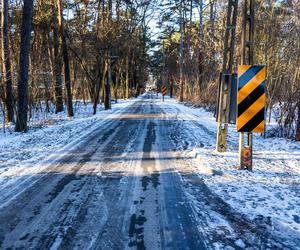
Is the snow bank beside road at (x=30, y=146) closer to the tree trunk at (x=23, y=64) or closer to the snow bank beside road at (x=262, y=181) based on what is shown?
the tree trunk at (x=23, y=64)

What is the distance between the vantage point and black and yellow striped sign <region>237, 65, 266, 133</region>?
18.8 feet

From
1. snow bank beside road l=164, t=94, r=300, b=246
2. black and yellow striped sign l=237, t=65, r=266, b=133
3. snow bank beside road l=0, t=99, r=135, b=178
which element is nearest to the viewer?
snow bank beside road l=164, t=94, r=300, b=246

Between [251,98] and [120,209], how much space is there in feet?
10.2

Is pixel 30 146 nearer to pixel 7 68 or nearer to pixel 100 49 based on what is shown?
pixel 7 68

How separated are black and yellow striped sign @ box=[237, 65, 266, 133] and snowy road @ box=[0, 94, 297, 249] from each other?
4.36ft

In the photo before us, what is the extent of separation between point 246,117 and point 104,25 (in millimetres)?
17398

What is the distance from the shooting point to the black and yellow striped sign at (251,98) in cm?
573

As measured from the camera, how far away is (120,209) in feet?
14.0

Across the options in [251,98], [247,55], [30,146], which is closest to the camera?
[251,98]

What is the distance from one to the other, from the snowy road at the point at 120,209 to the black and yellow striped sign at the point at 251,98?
133cm

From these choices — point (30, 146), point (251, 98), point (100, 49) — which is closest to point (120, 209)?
point (251, 98)

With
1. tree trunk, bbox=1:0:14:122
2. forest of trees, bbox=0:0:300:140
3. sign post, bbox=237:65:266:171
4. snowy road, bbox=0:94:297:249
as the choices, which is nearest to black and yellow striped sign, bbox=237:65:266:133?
sign post, bbox=237:65:266:171

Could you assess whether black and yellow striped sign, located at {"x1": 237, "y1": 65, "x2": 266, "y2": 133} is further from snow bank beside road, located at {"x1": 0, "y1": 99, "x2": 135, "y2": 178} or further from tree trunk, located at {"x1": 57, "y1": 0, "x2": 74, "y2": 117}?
tree trunk, located at {"x1": 57, "y1": 0, "x2": 74, "y2": 117}

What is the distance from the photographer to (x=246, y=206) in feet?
14.3
